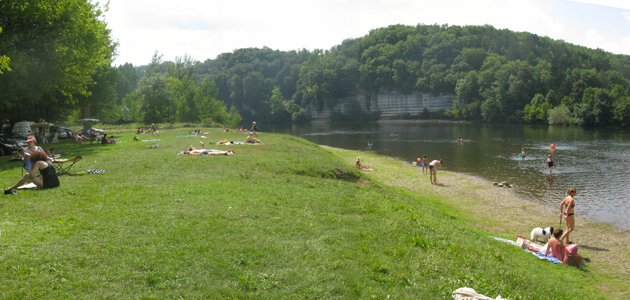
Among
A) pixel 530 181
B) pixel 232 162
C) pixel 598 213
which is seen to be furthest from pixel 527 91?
pixel 232 162

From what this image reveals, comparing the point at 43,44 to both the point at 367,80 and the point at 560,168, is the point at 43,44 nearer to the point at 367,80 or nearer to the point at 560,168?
the point at 560,168

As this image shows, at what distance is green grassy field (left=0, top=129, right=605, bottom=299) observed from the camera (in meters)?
7.46

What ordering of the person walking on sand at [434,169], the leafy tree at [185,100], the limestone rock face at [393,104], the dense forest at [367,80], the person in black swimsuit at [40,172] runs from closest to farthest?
the person in black swimsuit at [40,172] < the person walking on sand at [434,169] < the dense forest at [367,80] < the leafy tree at [185,100] < the limestone rock face at [393,104]

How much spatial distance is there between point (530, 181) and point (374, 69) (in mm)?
151577

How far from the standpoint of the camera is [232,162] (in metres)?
22.9

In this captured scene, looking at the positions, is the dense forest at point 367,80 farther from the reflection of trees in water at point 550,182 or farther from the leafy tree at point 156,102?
the reflection of trees in water at point 550,182

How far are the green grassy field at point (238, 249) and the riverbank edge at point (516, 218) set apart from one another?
1.36m

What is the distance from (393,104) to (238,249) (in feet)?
542

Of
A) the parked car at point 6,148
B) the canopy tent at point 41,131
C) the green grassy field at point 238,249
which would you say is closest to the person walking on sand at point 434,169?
the green grassy field at point 238,249

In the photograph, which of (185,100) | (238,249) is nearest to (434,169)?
(238,249)

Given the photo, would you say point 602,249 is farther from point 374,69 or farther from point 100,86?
point 374,69

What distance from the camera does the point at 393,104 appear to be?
16825 centimetres

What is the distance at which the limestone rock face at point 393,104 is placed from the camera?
15412cm

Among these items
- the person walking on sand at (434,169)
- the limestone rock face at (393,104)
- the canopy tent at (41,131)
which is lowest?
the person walking on sand at (434,169)
